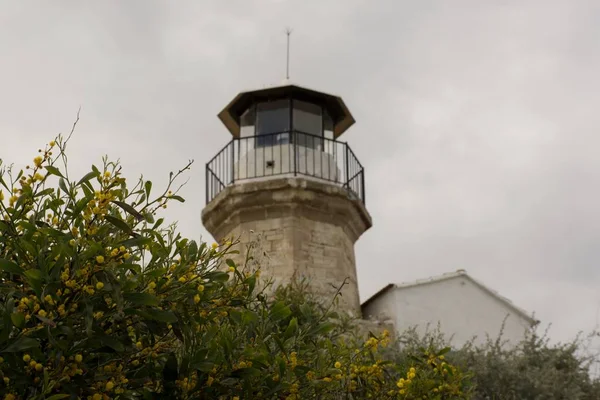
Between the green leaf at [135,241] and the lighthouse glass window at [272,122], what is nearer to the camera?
the green leaf at [135,241]

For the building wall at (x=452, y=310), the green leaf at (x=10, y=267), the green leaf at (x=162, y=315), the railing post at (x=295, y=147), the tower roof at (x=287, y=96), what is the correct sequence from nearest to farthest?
the green leaf at (x=10, y=267), the green leaf at (x=162, y=315), the building wall at (x=452, y=310), the railing post at (x=295, y=147), the tower roof at (x=287, y=96)

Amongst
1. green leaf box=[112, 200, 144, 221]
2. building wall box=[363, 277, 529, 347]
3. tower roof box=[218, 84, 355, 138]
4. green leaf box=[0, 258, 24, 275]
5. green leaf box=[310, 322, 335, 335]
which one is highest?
tower roof box=[218, 84, 355, 138]

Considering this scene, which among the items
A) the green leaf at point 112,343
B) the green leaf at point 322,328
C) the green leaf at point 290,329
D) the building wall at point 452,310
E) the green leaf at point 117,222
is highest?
the building wall at point 452,310

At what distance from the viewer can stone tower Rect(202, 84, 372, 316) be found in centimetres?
1448

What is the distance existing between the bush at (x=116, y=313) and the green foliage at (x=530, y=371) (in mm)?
7459

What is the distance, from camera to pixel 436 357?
5551 mm

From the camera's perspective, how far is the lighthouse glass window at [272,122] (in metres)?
15.7

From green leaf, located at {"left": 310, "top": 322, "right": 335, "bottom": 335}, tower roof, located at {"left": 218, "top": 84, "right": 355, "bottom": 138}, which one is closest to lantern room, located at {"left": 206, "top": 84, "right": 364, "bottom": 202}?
tower roof, located at {"left": 218, "top": 84, "right": 355, "bottom": 138}

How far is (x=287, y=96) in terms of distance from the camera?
52.6ft

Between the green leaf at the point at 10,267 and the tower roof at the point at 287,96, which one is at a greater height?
the tower roof at the point at 287,96

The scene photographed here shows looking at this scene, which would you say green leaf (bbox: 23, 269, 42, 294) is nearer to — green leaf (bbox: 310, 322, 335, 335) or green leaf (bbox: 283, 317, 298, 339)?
green leaf (bbox: 283, 317, 298, 339)

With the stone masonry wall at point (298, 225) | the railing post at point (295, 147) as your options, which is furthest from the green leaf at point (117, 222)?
the railing post at point (295, 147)

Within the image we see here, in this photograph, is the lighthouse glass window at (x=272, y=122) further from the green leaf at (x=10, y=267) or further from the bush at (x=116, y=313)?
the green leaf at (x=10, y=267)

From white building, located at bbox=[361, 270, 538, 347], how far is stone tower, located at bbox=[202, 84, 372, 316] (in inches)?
31.1
